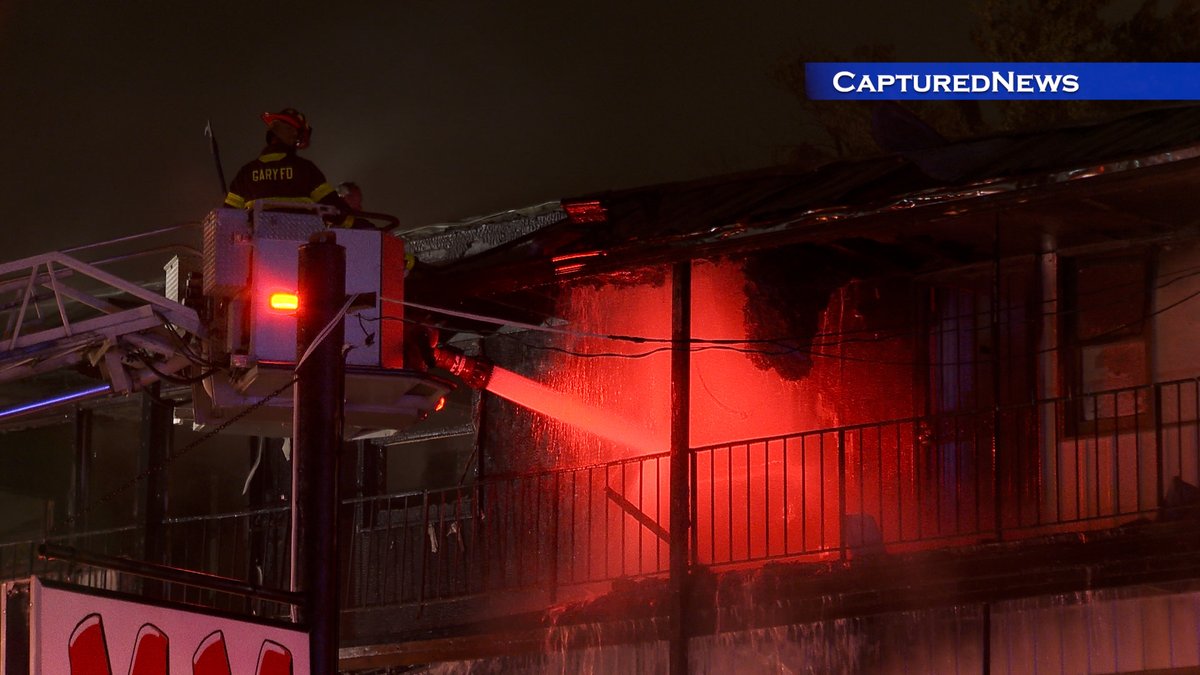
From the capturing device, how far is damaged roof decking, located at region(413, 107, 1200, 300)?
11.4 m

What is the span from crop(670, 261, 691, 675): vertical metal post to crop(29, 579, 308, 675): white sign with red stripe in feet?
14.4

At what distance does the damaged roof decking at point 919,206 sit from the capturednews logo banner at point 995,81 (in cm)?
331

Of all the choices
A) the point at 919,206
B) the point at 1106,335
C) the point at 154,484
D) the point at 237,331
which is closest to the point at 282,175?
the point at 237,331

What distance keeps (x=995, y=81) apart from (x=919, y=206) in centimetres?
662

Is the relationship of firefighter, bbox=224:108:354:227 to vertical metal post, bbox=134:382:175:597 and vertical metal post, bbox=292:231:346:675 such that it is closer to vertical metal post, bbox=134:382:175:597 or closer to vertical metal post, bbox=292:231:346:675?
vertical metal post, bbox=292:231:346:675

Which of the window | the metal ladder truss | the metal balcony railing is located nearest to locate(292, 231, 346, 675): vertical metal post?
the metal ladder truss

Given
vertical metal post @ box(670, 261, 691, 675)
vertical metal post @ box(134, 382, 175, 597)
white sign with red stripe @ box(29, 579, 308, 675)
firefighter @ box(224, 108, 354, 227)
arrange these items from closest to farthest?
white sign with red stripe @ box(29, 579, 308, 675)
firefighter @ box(224, 108, 354, 227)
vertical metal post @ box(670, 261, 691, 675)
vertical metal post @ box(134, 382, 175, 597)

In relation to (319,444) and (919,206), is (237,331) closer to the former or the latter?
(319,444)

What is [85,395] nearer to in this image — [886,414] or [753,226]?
[753,226]

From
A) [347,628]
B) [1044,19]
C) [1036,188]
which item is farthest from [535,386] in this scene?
[1044,19]

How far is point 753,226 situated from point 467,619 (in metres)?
5.02

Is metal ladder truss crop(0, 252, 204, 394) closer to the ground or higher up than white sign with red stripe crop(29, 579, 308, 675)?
higher up

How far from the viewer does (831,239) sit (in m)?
12.7

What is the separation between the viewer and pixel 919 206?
12.0 m
